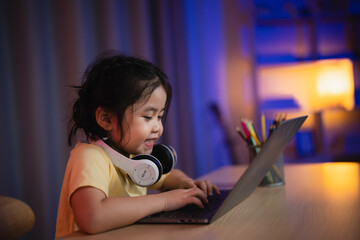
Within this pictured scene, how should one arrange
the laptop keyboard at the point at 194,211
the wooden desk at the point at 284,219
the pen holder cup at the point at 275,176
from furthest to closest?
the pen holder cup at the point at 275,176 < the laptop keyboard at the point at 194,211 < the wooden desk at the point at 284,219

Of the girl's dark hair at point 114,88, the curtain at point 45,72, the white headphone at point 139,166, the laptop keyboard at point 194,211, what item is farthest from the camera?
the curtain at point 45,72

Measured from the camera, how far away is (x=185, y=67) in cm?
307

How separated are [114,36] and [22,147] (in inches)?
33.7

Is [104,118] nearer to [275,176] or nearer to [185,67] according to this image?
[275,176]

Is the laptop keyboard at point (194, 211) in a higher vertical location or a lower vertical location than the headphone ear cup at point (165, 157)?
lower

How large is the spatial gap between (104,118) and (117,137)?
55 millimetres

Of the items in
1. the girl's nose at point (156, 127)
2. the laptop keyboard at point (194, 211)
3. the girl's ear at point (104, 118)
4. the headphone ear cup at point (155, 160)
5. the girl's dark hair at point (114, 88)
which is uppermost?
the girl's dark hair at point (114, 88)

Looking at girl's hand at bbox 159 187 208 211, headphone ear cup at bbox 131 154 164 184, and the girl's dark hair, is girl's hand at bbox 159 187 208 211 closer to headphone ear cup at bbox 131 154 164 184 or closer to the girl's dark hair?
headphone ear cup at bbox 131 154 164 184

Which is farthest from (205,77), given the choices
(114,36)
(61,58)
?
(61,58)

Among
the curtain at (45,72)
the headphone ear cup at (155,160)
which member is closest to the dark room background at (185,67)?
the curtain at (45,72)

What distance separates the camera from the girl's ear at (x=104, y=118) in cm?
92

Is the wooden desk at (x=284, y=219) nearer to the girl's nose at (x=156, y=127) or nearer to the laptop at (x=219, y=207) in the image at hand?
the laptop at (x=219, y=207)

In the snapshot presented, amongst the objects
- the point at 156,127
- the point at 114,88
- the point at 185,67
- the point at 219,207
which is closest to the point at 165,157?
the point at 156,127

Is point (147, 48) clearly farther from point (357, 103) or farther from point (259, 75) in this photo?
point (357, 103)
